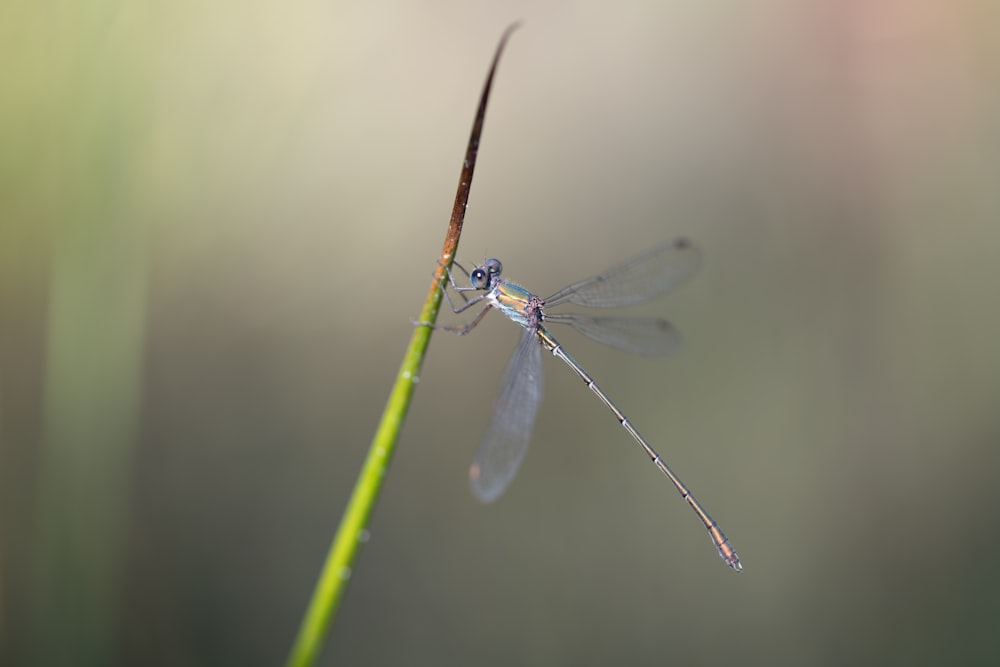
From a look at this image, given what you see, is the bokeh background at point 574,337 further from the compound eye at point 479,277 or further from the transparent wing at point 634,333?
the compound eye at point 479,277

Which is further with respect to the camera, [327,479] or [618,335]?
[327,479]

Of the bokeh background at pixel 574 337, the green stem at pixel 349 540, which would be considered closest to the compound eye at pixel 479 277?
the bokeh background at pixel 574 337

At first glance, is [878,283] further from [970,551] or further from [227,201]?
[227,201]

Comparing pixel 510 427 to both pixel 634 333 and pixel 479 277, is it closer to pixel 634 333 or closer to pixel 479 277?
pixel 479 277

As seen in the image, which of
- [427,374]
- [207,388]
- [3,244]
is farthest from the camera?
[427,374]

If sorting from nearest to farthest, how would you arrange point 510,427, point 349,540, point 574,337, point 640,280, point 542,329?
point 349,540 → point 510,427 → point 542,329 → point 640,280 → point 574,337

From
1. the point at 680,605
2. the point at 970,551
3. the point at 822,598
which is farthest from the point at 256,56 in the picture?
the point at 970,551

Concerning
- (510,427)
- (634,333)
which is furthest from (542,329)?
(510,427)
